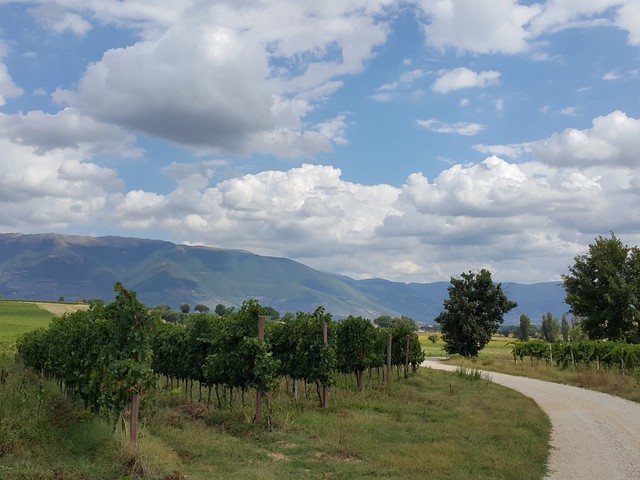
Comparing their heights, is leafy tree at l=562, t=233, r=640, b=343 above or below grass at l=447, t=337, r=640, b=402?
above

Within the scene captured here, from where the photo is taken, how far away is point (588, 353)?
37.3 meters

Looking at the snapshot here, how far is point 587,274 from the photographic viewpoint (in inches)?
1948

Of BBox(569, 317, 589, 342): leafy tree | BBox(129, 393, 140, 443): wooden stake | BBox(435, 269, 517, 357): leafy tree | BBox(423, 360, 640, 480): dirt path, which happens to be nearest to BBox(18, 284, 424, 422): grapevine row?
BBox(129, 393, 140, 443): wooden stake

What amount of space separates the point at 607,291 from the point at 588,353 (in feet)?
41.4

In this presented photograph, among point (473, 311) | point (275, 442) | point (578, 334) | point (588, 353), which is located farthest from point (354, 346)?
point (578, 334)

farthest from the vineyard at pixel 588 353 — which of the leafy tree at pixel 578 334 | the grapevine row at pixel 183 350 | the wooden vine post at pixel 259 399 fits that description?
the wooden vine post at pixel 259 399

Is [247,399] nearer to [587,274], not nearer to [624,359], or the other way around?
[624,359]

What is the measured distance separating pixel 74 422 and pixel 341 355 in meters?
12.6

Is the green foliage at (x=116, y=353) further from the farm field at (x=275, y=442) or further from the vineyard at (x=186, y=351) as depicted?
the farm field at (x=275, y=442)

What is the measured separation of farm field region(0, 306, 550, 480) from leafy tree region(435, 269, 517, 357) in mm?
32233

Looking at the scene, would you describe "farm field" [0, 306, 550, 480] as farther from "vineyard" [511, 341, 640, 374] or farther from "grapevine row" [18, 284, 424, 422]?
"vineyard" [511, 341, 640, 374]

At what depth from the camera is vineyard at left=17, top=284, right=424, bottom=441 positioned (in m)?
11.6

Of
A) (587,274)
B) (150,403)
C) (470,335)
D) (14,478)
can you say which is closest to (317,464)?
(150,403)

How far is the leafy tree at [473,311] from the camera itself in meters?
50.3
